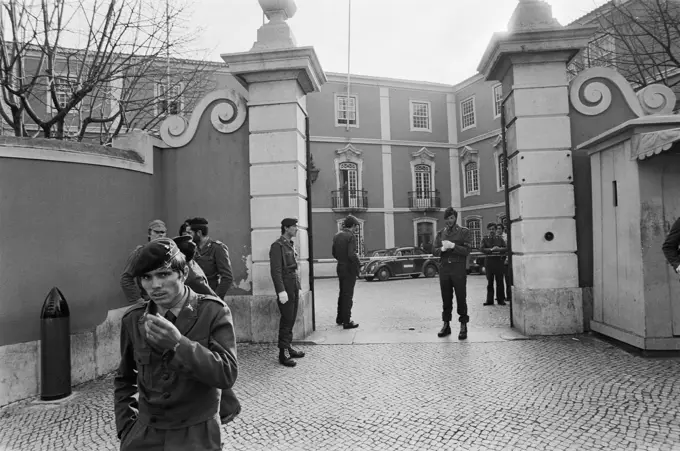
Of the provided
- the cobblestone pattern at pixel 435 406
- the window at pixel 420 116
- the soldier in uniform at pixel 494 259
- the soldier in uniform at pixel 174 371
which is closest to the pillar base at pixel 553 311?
the cobblestone pattern at pixel 435 406

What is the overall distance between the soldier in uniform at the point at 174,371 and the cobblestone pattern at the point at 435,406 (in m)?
1.78

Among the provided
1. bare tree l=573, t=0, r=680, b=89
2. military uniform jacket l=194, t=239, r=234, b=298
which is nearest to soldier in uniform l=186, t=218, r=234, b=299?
military uniform jacket l=194, t=239, r=234, b=298

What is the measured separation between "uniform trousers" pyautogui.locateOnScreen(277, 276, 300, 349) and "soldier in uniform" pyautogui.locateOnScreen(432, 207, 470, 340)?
7.39 feet

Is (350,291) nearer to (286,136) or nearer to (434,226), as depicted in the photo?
(286,136)

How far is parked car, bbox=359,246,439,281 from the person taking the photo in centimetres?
1928

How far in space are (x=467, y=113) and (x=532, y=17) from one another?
23.0m

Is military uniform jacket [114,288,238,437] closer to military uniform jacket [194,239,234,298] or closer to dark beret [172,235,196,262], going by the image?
dark beret [172,235,196,262]

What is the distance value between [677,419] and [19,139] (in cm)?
696

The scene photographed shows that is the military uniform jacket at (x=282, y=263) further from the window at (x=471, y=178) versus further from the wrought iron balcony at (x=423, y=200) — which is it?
the window at (x=471, y=178)

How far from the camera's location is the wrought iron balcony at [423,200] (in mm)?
27828

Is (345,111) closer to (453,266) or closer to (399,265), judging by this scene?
(399,265)

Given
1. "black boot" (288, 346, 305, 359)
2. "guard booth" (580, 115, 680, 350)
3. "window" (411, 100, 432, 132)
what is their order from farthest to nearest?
"window" (411, 100, 432, 132) → "black boot" (288, 346, 305, 359) → "guard booth" (580, 115, 680, 350)

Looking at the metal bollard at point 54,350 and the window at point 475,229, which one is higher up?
the window at point 475,229

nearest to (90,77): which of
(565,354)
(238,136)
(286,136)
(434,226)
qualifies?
(238,136)
